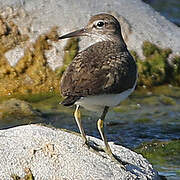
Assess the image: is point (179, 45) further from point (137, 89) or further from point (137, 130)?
point (137, 130)

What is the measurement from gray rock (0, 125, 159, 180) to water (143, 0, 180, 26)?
333 inches

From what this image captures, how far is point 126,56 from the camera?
5.31 m

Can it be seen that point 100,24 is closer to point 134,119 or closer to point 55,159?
point 55,159

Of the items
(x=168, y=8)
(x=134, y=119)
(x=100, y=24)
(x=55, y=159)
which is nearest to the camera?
(x=55, y=159)

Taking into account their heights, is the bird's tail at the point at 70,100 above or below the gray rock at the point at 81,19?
above

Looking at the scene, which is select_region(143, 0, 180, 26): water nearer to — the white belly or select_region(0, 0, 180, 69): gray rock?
select_region(0, 0, 180, 69): gray rock

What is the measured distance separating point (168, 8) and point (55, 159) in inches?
386

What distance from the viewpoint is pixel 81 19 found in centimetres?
918

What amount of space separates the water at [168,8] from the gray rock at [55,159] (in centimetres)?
846

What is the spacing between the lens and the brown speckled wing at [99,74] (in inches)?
190

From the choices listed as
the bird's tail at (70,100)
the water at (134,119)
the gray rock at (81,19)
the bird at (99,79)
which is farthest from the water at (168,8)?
the bird's tail at (70,100)

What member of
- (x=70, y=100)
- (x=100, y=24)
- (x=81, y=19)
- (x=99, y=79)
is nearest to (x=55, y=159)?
(x=70, y=100)

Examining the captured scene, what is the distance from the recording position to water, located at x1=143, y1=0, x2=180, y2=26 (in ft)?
44.6

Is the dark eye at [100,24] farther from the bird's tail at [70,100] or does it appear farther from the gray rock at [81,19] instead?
the gray rock at [81,19]
